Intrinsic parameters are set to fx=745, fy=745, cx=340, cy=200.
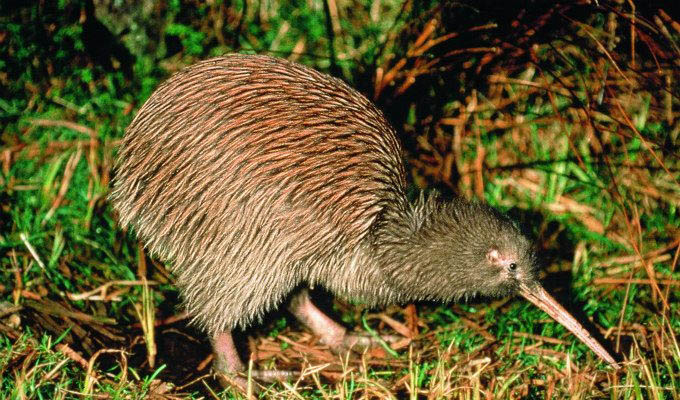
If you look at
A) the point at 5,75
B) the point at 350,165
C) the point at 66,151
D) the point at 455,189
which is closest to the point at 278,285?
the point at 350,165

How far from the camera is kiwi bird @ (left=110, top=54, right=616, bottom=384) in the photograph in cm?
250

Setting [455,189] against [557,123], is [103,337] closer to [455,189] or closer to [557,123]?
[455,189]

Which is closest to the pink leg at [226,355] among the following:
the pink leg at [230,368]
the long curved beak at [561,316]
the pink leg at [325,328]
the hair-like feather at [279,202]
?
the pink leg at [230,368]

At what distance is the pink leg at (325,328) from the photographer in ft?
10.1

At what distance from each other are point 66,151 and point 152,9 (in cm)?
86

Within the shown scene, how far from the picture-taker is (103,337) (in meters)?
2.90

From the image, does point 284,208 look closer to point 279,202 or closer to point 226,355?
point 279,202

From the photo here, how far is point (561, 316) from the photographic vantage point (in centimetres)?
280

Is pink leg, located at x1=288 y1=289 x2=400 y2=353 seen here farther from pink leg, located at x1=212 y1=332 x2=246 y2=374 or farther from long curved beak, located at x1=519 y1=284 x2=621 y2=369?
long curved beak, located at x1=519 y1=284 x2=621 y2=369

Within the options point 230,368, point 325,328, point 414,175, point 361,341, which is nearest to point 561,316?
point 361,341

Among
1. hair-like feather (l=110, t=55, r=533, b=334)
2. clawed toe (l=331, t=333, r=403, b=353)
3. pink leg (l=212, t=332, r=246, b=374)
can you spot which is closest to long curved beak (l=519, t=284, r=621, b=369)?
hair-like feather (l=110, t=55, r=533, b=334)

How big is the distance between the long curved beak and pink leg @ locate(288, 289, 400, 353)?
61cm

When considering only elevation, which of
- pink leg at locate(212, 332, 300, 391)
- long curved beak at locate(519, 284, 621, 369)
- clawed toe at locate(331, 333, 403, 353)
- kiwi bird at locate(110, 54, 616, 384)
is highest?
kiwi bird at locate(110, 54, 616, 384)

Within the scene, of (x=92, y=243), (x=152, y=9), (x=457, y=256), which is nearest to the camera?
(x=457, y=256)
